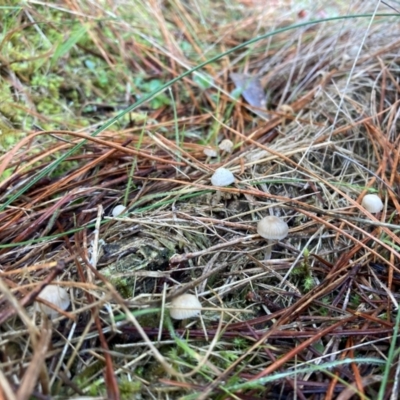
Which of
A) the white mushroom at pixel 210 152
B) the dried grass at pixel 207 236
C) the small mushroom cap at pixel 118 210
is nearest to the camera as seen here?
the dried grass at pixel 207 236

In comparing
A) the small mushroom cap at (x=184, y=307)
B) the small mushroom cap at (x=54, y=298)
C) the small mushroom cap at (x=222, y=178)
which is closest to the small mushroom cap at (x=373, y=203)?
the small mushroom cap at (x=222, y=178)

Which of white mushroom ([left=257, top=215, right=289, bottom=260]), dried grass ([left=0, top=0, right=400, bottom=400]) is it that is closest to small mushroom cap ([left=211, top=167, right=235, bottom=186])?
dried grass ([left=0, top=0, right=400, bottom=400])

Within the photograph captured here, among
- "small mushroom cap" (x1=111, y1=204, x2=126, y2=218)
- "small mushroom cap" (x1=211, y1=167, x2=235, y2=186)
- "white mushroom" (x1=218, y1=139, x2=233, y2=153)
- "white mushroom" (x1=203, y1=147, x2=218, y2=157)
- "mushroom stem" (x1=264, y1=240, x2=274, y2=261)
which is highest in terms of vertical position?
"small mushroom cap" (x1=111, y1=204, x2=126, y2=218)

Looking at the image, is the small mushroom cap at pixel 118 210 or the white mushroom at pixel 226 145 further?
the white mushroom at pixel 226 145

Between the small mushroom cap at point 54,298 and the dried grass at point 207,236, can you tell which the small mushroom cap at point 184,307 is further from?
the small mushroom cap at point 54,298

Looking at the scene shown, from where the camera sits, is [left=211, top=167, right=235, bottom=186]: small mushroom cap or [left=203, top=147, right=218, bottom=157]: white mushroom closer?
[left=211, top=167, right=235, bottom=186]: small mushroom cap

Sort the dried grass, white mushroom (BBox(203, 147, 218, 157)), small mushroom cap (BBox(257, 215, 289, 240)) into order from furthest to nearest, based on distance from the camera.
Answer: white mushroom (BBox(203, 147, 218, 157)), small mushroom cap (BBox(257, 215, 289, 240)), the dried grass

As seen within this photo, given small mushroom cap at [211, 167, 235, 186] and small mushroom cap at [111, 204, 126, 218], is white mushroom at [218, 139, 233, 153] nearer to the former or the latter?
small mushroom cap at [211, 167, 235, 186]
